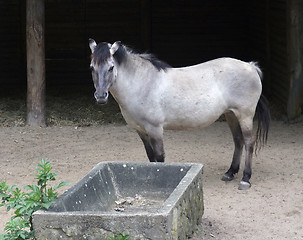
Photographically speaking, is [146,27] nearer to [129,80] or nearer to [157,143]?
[129,80]

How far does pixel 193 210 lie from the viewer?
4.91 m

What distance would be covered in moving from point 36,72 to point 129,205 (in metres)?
5.03

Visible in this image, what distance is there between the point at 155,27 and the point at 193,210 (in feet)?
29.0

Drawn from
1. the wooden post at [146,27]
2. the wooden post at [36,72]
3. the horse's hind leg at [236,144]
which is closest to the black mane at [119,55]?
Result: the horse's hind leg at [236,144]

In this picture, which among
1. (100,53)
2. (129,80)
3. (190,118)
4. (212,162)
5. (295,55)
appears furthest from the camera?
(295,55)

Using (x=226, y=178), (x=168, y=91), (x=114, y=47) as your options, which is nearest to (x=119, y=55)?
(x=114, y=47)

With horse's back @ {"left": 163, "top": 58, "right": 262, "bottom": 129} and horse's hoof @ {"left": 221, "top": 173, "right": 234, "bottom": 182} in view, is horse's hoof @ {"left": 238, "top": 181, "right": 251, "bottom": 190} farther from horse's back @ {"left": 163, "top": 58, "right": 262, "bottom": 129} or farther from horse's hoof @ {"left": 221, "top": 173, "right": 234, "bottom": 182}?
horse's back @ {"left": 163, "top": 58, "right": 262, "bottom": 129}

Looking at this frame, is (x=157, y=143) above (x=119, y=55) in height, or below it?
below

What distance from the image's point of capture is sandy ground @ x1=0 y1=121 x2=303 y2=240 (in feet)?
18.1

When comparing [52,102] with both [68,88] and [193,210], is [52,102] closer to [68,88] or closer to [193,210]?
[68,88]

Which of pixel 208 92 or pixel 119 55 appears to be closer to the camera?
→ pixel 119 55

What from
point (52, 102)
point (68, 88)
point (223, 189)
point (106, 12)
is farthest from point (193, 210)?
point (106, 12)

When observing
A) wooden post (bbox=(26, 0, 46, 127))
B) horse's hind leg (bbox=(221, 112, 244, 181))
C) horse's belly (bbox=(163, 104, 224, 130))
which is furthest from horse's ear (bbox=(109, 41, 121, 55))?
wooden post (bbox=(26, 0, 46, 127))

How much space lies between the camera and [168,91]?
629cm
